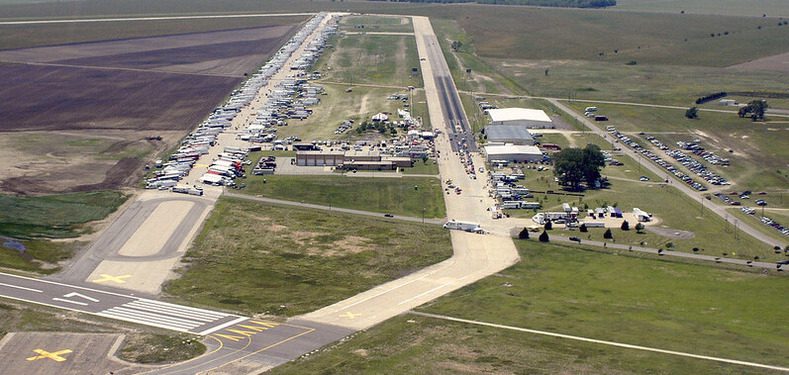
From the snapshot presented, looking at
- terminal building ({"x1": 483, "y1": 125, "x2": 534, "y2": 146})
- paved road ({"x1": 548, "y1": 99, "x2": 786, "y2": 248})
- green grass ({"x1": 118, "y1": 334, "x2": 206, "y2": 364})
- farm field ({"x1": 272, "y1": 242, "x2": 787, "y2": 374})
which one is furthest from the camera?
terminal building ({"x1": 483, "y1": 125, "x2": 534, "y2": 146})

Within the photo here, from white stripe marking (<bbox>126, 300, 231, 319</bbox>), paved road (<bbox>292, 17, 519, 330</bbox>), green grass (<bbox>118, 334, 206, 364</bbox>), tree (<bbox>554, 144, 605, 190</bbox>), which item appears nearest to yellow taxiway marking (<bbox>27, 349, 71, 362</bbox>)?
green grass (<bbox>118, 334, 206, 364</bbox>)

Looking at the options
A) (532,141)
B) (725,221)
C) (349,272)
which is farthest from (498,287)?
(532,141)

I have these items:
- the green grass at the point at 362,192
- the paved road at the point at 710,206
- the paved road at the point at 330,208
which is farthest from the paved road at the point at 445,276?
the paved road at the point at 710,206

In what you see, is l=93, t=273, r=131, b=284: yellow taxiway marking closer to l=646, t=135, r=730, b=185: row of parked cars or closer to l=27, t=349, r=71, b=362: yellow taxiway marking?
l=27, t=349, r=71, b=362: yellow taxiway marking

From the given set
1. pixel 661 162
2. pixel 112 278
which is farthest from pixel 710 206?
pixel 112 278

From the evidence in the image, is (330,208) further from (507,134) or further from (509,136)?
(507,134)

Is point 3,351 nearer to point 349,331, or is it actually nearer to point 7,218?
point 349,331

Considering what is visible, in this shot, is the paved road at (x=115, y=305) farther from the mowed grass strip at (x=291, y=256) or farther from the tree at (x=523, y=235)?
the tree at (x=523, y=235)
